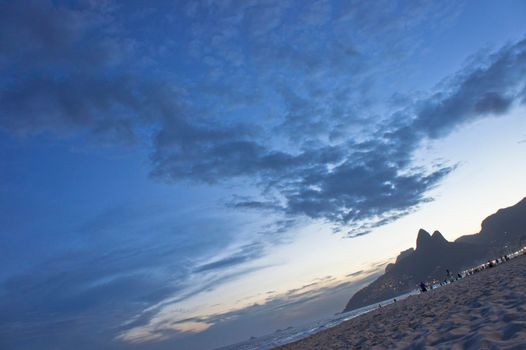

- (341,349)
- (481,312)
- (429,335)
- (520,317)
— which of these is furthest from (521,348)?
(341,349)

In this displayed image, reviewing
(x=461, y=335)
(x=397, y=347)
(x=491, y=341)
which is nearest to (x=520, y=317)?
(x=461, y=335)

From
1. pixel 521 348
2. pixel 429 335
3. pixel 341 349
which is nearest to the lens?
pixel 521 348

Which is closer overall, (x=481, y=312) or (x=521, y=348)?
(x=521, y=348)

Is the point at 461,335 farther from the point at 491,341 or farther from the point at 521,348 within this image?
the point at 521,348

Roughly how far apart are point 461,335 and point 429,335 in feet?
4.57

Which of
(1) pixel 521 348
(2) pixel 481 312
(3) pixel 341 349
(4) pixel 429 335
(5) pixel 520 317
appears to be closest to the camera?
(1) pixel 521 348

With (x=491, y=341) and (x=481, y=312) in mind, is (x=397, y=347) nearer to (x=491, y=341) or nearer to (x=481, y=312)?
(x=481, y=312)

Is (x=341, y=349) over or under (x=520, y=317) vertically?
under

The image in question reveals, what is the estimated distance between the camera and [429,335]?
9.26m

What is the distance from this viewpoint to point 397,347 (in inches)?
375

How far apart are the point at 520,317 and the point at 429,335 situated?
7.50ft

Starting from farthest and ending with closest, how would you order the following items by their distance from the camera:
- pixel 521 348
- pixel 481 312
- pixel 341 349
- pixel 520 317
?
pixel 341 349 → pixel 481 312 → pixel 520 317 → pixel 521 348

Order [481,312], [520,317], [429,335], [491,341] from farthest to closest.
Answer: [481,312] → [429,335] → [520,317] → [491,341]

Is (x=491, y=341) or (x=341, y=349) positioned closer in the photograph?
(x=491, y=341)
